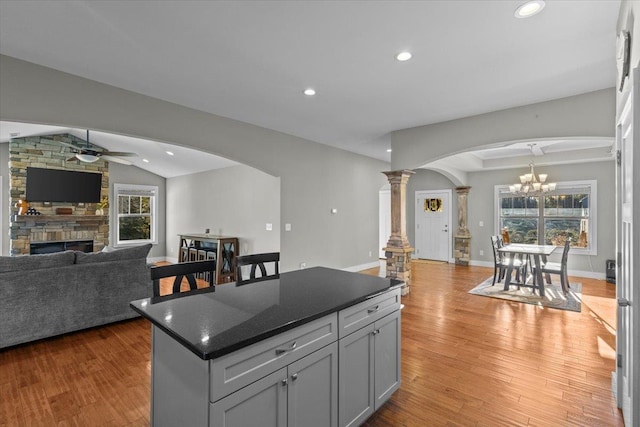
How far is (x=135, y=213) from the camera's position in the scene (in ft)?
29.1

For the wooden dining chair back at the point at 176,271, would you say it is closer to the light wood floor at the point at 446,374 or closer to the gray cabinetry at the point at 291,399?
the light wood floor at the point at 446,374

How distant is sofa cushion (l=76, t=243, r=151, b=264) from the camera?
3.58 m

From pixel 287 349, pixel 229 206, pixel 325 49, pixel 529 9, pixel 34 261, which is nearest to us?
pixel 287 349

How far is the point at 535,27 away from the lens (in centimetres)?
228

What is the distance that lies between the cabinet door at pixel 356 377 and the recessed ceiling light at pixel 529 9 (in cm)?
235

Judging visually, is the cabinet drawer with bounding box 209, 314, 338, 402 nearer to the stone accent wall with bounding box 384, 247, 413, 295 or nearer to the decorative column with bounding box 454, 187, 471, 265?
the stone accent wall with bounding box 384, 247, 413, 295

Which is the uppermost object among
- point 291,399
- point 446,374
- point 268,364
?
point 268,364

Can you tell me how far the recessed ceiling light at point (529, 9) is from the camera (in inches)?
79.2

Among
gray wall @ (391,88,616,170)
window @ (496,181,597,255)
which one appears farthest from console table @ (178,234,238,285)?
window @ (496,181,597,255)

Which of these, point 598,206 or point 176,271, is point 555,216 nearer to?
point 598,206

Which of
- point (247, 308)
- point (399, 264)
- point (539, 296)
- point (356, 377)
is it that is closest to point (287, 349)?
point (247, 308)

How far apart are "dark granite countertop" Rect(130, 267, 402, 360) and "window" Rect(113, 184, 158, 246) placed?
8112 mm

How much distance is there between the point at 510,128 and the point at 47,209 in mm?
9203

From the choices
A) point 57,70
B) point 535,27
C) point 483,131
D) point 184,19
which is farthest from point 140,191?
point 535,27
